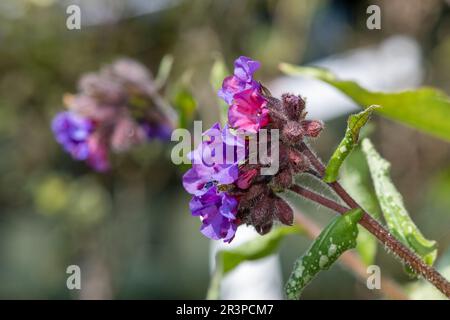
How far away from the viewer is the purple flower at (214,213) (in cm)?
89

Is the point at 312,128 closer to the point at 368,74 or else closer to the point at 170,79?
the point at 368,74

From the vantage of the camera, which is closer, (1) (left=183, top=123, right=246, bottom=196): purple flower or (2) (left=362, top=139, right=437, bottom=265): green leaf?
(1) (left=183, top=123, right=246, bottom=196): purple flower

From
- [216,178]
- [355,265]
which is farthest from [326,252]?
[355,265]

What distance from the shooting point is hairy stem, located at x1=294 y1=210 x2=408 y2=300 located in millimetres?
1341

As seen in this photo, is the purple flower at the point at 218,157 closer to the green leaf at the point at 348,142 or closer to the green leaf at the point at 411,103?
the green leaf at the point at 348,142

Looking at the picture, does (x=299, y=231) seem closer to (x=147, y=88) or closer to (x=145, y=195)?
(x=147, y=88)

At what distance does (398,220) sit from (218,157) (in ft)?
1.15

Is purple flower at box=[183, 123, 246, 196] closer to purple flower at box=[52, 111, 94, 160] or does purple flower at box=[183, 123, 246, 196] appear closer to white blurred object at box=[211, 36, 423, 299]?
purple flower at box=[52, 111, 94, 160]

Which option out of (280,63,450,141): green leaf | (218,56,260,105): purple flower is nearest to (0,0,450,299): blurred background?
(280,63,450,141): green leaf

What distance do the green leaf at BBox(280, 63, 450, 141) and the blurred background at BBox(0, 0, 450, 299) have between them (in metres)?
1.32

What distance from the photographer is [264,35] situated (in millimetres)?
3283

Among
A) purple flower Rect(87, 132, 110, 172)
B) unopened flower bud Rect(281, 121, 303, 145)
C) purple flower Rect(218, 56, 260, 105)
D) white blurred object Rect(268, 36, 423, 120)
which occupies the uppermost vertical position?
white blurred object Rect(268, 36, 423, 120)
